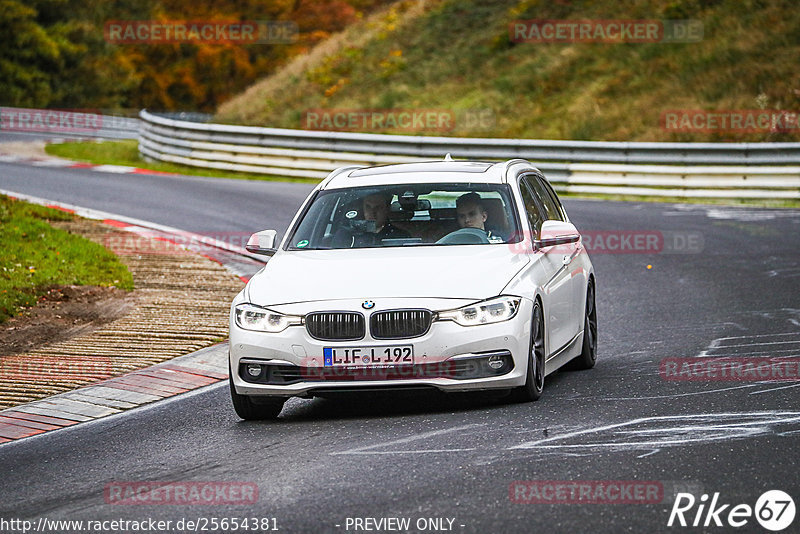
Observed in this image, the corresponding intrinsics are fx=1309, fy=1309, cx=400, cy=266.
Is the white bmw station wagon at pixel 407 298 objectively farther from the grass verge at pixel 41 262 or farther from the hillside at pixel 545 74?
the hillside at pixel 545 74

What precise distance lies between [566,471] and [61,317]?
24.1 ft

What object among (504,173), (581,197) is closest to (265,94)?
(581,197)

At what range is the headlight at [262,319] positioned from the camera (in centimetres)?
823

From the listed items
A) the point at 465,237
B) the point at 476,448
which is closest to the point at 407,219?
the point at 465,237

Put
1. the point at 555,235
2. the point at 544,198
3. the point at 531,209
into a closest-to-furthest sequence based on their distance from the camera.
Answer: the point at 555,235, the point at 531,209, the point at 544,198

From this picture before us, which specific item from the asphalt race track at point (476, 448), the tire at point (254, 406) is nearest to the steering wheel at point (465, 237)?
the asphalt race track at point (476, 448)

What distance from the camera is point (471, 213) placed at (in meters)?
9.43

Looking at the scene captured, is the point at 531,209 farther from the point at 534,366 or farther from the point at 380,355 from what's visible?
the point at 380,355

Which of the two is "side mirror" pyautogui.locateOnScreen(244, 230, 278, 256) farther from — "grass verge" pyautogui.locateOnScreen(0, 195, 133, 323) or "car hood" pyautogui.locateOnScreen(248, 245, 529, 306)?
"grass verge" pyautogui.locateOnScreen(0, 195, 133, 323)

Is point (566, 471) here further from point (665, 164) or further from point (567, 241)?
point (665, 164)

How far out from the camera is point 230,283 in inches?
572

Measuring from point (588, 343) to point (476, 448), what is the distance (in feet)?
10.2

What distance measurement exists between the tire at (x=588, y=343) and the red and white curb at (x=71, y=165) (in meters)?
19.6

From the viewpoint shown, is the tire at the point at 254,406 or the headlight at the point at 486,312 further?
the tire at the point at 254,406
